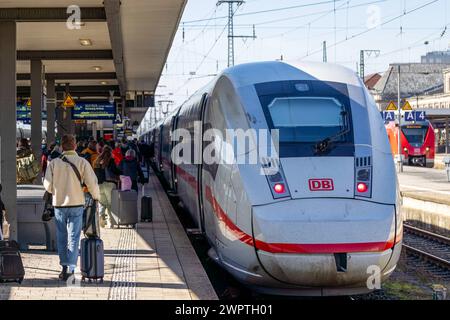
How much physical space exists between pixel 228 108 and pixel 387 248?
272cm

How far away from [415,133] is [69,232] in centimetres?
3537

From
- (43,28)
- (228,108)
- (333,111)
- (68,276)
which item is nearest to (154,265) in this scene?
(68,276)

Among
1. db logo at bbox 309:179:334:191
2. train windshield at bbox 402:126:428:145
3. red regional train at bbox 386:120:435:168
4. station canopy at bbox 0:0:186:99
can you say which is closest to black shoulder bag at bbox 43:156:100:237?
db logo at bbox 309:179:334:191

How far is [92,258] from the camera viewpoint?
8.95 metres

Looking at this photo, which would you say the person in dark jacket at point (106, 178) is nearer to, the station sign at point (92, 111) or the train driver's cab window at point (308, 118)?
the train driver's cab window at point (308, 118)

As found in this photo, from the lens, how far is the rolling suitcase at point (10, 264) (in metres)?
8.64

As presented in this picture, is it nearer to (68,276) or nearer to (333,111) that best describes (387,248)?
(333,111)

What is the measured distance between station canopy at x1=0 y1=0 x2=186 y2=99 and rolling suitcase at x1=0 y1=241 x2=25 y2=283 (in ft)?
14.9

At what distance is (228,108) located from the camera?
30.2 ft

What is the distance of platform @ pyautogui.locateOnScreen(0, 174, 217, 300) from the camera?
8.35m

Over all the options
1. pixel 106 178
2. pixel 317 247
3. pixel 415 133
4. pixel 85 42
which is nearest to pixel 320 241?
pixel 317 247

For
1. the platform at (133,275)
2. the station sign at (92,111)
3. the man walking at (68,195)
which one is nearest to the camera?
the platform at (133,275)

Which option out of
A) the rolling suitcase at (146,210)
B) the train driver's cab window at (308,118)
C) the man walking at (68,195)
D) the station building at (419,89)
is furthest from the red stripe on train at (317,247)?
the station building at (419,89)
